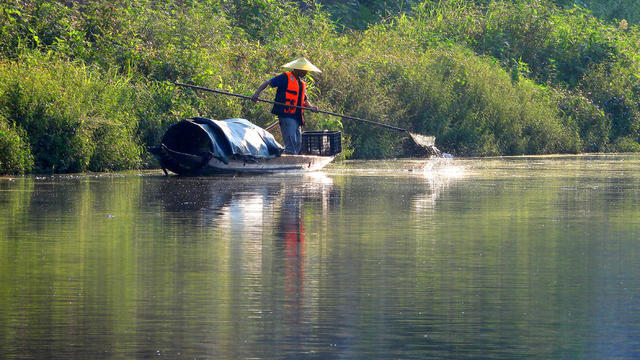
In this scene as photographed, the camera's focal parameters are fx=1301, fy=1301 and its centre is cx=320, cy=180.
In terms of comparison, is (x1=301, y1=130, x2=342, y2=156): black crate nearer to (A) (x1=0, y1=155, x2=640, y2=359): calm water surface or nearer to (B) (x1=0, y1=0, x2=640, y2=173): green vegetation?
(B) (x1=0, y1=0, x2=640, y2=173): green vegetation

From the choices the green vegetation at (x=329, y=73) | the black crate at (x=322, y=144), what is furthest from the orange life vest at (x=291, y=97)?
the green vegetation at (x=329, y=73)

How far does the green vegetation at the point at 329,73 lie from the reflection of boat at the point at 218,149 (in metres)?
1.36

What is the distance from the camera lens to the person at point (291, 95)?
25.1 meters

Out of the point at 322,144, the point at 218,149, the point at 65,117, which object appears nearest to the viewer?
the point at 218,149

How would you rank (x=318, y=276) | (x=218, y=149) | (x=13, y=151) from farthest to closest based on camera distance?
(x=218, y=149)
(x=13, y=151)
(x=318, y=276)

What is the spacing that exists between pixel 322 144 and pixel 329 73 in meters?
6.30

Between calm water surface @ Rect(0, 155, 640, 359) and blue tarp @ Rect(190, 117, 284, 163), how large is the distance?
4569 millimetres

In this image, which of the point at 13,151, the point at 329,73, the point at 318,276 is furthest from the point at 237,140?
the point at 318,276

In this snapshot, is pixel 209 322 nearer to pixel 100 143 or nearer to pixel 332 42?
pixel 100 143

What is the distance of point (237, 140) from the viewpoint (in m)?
23.9

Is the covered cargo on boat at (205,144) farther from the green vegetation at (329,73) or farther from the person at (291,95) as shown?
the green vegetation at (329,73)

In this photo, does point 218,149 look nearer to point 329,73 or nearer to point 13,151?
point 13,151

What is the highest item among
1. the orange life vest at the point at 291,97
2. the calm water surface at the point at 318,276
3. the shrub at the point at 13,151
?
the orange life vest at the point at 291,97

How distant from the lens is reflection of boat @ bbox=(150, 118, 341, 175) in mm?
23578
